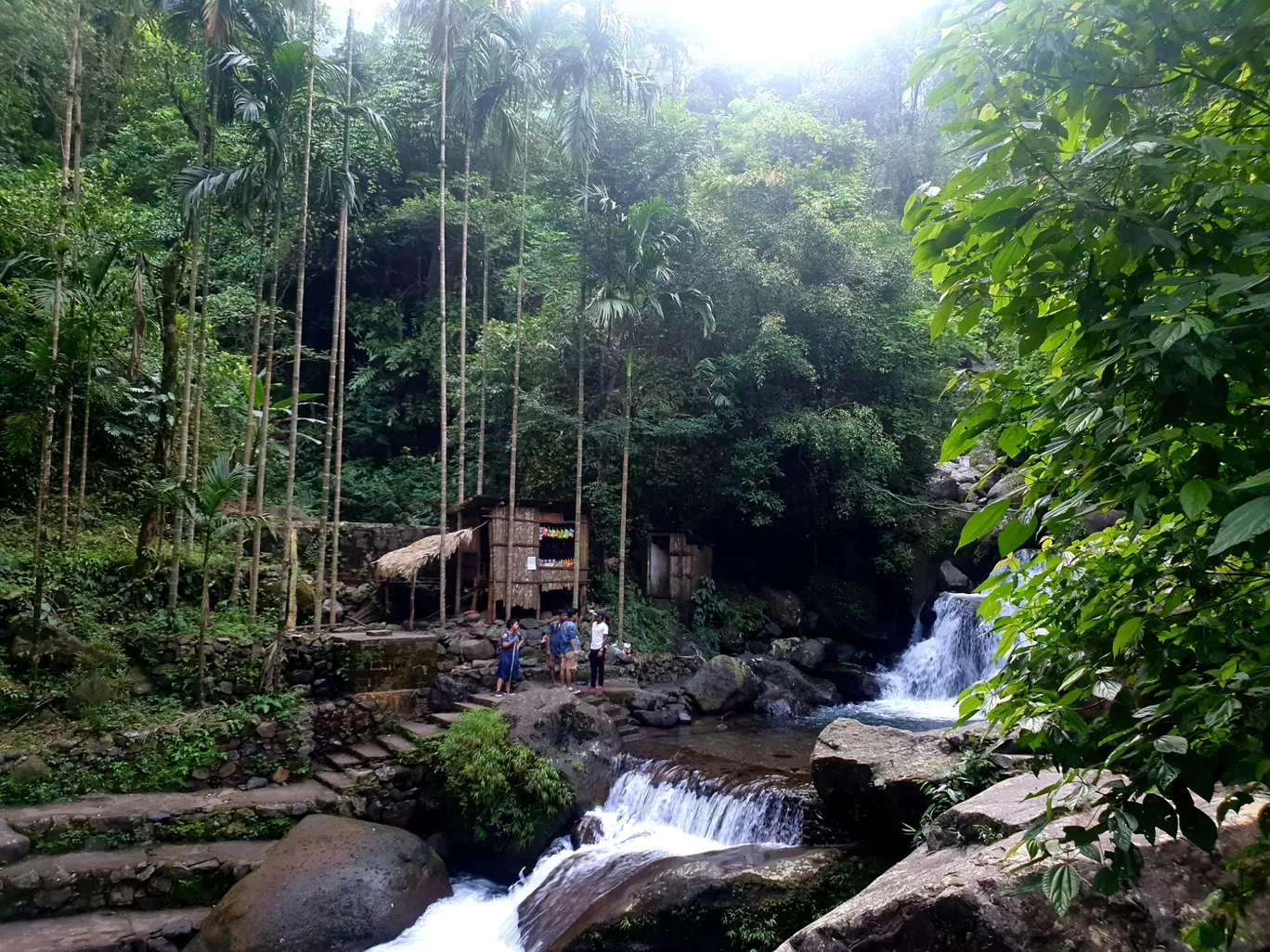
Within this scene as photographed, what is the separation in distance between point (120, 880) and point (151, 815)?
78 centimetres

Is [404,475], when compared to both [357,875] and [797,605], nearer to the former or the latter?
[797,605]

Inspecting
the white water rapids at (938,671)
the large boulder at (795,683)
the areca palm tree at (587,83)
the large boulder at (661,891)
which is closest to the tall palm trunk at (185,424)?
the areca palm tree at (587,83)

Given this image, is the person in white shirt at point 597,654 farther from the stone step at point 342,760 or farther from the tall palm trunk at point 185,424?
the tall palm trunk at point 185,424

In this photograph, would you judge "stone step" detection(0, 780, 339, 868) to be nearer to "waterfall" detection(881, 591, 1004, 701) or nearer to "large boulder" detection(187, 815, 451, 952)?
"large boulder" detection(187, 815, 451, 952)

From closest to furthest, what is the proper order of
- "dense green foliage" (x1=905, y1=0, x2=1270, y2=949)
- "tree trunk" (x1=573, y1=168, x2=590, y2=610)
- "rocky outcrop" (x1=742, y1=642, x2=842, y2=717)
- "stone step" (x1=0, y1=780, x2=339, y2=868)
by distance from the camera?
"dense green foliage" (x1=905, y1=0, x2=1270, y2=949)
"stone step" (x1=0, y1=780, x2=339, y2=868)
"rocky outcrop" (x1=742, y1=642, x2=842, y2=717)
"tree trunk" (x1=573, y1=168, x2=590, y2=610)

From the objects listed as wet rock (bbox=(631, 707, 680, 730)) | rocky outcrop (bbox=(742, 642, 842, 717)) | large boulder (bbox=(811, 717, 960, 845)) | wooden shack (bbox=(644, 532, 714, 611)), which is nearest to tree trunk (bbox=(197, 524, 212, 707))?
wet rock (bbox=(631, 707, 680, 730))

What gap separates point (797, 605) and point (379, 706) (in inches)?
429

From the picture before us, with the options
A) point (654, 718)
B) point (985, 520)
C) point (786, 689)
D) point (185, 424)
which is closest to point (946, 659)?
point (786, 689)

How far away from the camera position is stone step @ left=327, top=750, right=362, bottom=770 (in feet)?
33.0

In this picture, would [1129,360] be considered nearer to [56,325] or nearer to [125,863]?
[125,863]

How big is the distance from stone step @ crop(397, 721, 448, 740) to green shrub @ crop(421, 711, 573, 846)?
2.61 feet

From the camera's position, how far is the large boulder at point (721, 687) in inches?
535

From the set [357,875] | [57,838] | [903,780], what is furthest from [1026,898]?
[57,838]

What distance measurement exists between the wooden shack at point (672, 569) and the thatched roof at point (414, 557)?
4.51 m
